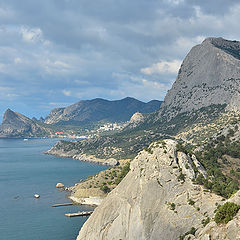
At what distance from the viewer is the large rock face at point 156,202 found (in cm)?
5216

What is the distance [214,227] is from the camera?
34.5 meters

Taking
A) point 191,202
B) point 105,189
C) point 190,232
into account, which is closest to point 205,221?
point 190,232

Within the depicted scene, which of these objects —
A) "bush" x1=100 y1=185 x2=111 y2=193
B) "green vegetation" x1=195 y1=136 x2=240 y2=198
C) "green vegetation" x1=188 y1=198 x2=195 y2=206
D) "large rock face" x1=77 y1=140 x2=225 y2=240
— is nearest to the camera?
"large rock face" x1=77 y1=140 x2=225 y2=240

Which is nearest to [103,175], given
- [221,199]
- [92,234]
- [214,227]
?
[92,234]

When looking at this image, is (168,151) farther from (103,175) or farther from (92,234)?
(103,175)

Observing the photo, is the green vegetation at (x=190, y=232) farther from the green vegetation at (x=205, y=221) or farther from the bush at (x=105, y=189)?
the bush at (x=105, y=189)

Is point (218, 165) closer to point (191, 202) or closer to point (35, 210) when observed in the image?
point (191, 202)

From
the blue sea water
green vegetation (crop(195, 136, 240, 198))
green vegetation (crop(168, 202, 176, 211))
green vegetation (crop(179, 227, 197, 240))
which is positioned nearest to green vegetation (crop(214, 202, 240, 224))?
green vegetation (crop(179, 227, 197, 240))

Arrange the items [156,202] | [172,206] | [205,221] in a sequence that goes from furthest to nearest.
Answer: [156,202], [172,206], [205,221]

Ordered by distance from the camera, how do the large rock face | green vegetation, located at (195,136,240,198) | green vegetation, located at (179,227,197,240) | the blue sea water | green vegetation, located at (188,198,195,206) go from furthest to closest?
the blue sea water → green vegetation, located at (195,136,240,198) → green vegetation, located at (188,198,195,206) → the large rock face → green vegetation, located at (179,227,197,240)

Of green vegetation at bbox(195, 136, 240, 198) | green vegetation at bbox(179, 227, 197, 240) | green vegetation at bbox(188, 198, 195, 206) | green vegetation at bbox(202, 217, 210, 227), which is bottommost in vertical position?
green vegetation at bbox(179, 227, 197, 240)

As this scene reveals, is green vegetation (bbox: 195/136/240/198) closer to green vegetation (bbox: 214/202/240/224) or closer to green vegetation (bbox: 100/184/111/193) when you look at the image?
green vegetation (bbox: 214/202/240/224)

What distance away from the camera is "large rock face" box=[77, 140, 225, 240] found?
52.2 m

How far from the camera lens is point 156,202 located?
57844mm
